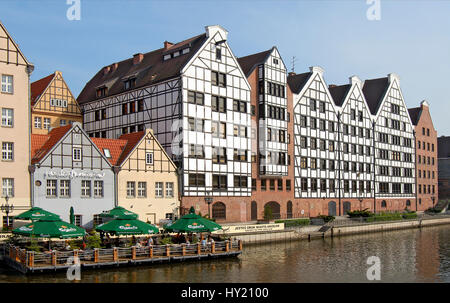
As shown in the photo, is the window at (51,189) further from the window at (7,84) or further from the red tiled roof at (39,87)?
the red tiled roof at (39,87)

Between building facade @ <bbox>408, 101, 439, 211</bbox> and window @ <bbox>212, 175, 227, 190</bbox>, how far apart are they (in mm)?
49798

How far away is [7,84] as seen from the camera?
42812 mm

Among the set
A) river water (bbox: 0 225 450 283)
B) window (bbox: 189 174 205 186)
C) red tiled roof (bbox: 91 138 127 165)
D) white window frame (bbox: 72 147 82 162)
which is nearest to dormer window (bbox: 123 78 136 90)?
red tiled roof (bbox: 91 138 127 165)

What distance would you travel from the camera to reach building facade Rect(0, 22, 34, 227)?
41531mm

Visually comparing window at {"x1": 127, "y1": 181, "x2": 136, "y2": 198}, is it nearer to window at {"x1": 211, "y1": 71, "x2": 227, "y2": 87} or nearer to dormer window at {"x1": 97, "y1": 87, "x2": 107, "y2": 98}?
window at {"x1": 211, "y1": 71, "x2": 227, "y2": 87}

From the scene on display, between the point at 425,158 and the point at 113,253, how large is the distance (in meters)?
79.9

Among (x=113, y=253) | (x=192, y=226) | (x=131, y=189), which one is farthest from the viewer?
(x=131, y=189)

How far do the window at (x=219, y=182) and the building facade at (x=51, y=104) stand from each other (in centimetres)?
1999

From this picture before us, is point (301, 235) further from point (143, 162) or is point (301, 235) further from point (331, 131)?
point (331, 131)

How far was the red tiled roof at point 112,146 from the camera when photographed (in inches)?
1895

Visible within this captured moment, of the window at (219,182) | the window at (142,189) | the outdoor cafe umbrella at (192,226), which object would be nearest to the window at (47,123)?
the window at (142,189)

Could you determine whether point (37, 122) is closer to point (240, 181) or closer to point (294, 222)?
point (240, 181)

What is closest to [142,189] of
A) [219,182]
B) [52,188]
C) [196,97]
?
[52,188]

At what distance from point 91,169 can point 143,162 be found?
5210mm
